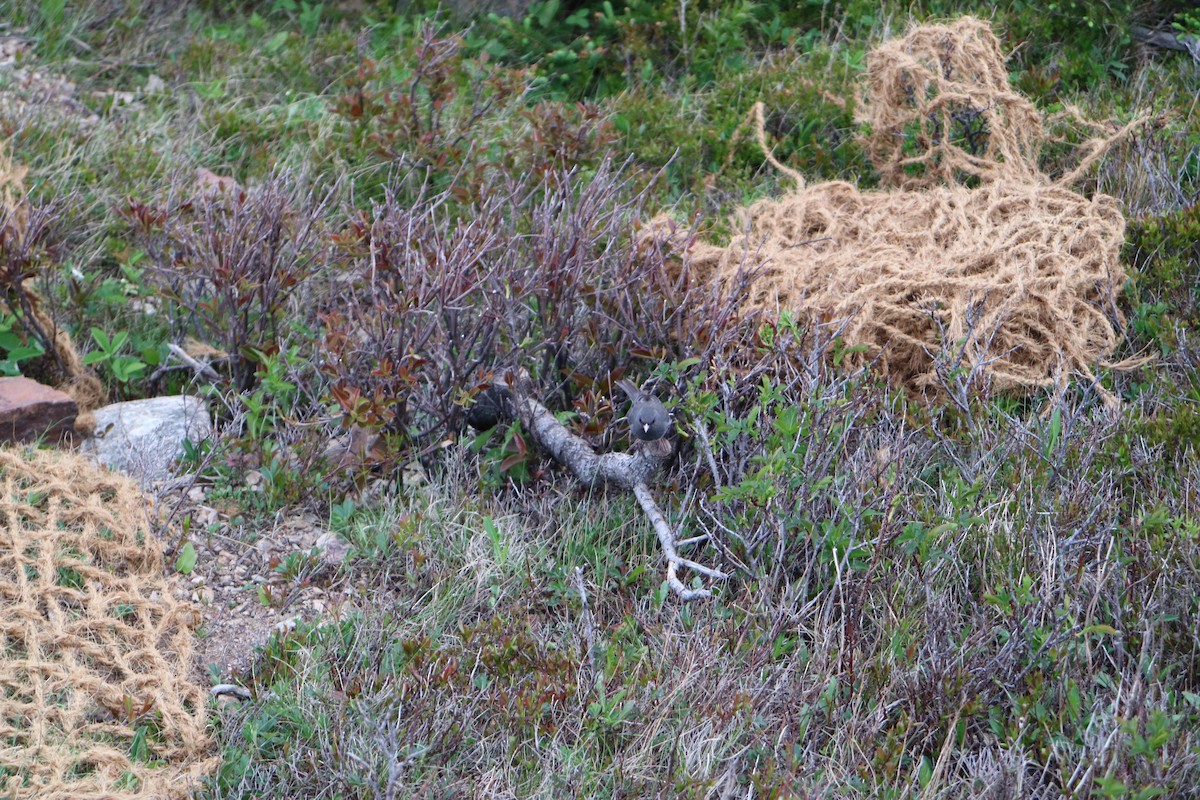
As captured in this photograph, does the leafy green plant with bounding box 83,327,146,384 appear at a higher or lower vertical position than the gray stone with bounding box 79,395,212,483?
higher

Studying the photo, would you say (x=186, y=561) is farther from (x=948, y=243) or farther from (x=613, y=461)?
(x=948, y=243)

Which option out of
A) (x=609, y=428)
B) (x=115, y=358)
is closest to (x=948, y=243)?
(x=609, y=428)

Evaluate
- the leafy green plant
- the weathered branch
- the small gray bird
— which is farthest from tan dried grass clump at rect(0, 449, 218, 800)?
the small gray bird

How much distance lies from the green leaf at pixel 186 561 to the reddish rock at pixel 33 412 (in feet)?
2.26

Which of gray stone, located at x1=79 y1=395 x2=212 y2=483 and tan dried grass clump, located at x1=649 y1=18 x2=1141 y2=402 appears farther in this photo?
tan dried grass clump, located at x1=649 y1=18 x2=1141 y2=402

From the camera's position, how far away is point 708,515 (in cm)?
310

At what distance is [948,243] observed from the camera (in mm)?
3992

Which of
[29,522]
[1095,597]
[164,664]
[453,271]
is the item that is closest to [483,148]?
[453,271]

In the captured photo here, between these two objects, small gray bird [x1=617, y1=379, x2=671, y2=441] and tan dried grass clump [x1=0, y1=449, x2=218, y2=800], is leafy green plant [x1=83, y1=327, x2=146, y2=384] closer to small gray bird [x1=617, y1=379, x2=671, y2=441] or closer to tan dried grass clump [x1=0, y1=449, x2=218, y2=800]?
tan dried grass clump [x1=0, y1=449, x2=218, y2=800]

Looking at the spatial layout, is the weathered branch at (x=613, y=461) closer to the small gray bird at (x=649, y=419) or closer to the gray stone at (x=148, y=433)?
the small gray bird at (x=649, y=419)

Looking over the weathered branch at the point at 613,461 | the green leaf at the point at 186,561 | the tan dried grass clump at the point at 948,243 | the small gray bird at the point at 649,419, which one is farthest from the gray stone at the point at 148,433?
the tan dried grass clump at the point at 948,243

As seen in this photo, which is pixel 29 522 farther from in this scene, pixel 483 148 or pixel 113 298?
pixel 483 148

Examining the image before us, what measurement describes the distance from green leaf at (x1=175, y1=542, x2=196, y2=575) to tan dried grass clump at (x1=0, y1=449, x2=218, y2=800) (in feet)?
0.19

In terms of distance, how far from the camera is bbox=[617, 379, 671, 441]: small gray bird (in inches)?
121
